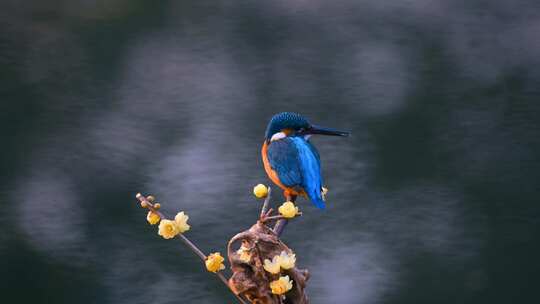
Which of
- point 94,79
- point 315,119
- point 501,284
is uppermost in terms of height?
point 94,79

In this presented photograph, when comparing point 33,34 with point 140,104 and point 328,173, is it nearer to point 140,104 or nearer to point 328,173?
point 140,104

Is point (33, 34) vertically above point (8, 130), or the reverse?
point (33, 34)

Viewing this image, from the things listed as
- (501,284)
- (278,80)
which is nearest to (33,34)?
(278,80)

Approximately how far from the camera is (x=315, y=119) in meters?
1.65

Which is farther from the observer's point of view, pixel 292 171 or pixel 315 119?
pixel 315 119

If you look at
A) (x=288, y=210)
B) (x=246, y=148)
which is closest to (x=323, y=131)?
(x=288, y=210)

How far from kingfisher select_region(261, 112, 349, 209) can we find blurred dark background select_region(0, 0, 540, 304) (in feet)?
2.28

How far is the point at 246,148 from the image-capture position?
165 cm

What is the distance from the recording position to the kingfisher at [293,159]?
910mm

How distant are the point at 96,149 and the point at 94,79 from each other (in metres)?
0.14

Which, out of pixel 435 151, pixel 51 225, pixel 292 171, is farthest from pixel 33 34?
pixel 292 171

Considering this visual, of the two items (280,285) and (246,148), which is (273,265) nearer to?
(280,285)

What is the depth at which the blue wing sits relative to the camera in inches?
35.8

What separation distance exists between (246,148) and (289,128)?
71cm
